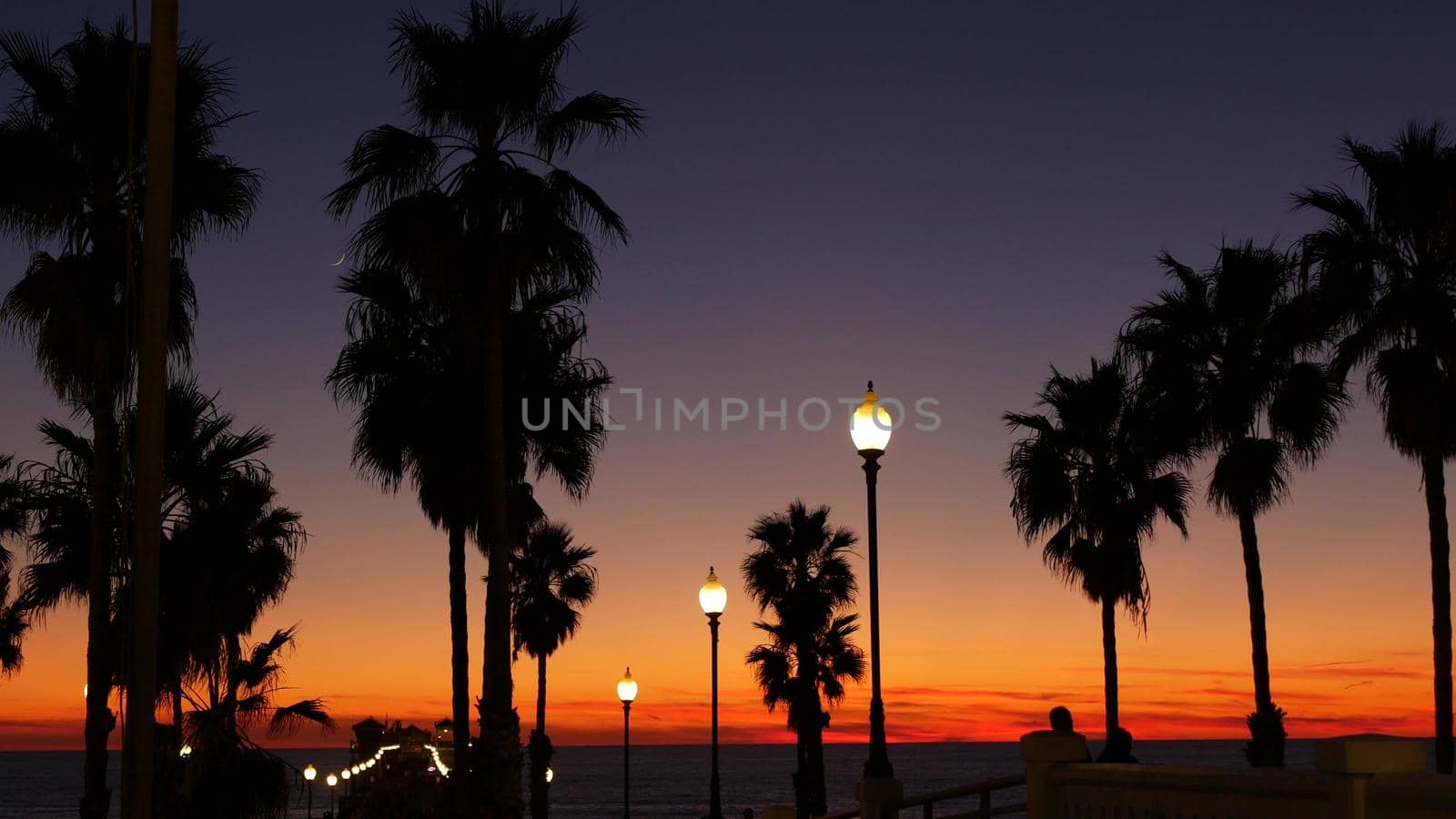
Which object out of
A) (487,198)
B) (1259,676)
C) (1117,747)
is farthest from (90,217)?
(1259,676)

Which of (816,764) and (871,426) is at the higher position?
A: (871,426)

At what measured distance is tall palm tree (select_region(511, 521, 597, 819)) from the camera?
4638 centimetres

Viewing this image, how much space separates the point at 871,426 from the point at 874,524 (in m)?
1.27

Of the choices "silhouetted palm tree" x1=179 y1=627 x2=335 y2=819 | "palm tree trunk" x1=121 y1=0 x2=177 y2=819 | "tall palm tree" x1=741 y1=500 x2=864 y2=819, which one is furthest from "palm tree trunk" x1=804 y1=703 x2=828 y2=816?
"palm tree trunk" x1=121 y1=0 x2=177 y2=819

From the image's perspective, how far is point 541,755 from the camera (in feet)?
149

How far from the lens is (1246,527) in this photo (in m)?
27.7

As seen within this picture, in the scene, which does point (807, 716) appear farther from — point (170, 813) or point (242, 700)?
point (170, 813)

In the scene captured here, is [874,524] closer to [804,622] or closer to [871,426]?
[871,426]

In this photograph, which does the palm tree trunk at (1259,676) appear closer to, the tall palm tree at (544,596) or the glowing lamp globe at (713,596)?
the glowing lamp globe at (713,596)

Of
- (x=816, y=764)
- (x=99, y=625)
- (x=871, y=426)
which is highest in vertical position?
(x=871, y=426)

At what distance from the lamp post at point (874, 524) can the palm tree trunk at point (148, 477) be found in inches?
375

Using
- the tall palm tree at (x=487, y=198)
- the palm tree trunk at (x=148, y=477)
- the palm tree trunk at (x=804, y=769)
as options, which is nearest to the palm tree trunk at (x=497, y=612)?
the tall palm tree at (x=487, y=198)

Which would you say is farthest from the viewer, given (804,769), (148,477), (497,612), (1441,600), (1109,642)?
(804,769)

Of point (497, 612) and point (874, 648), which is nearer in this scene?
point (874, 648)
